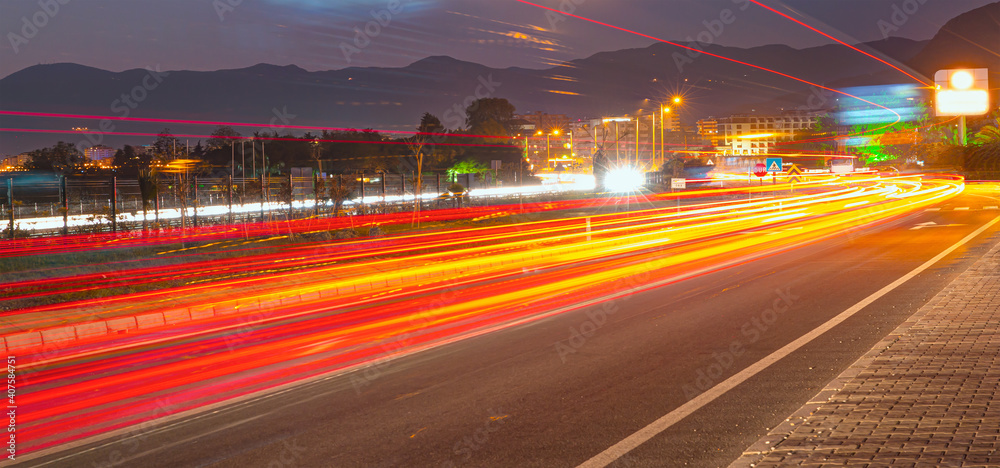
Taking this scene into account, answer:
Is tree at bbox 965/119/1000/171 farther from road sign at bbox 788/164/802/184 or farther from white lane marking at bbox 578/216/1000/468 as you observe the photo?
white lane marking at bbox 578/216/1000/468

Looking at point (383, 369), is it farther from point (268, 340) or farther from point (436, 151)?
point (436, 151)

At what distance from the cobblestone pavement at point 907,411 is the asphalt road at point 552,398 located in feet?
1.01

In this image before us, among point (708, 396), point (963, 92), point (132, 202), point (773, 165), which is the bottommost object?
point (708, 396)

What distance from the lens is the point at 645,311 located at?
11.0 meters

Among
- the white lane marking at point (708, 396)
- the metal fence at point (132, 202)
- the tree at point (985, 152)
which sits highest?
the tree at point (985, 152)

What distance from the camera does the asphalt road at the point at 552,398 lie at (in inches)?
209

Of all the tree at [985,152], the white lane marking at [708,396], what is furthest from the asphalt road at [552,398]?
the tree at [985,152]

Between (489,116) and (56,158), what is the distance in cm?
6684

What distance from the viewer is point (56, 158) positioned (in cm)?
6172

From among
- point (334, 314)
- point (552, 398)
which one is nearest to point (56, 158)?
point (334, 314)

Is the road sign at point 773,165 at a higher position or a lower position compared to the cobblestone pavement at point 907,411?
higher

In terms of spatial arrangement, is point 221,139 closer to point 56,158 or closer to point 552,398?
point 56,158

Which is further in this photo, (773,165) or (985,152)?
(985,152)

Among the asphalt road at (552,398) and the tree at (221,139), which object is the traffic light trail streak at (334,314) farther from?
the tree at (221,139)
